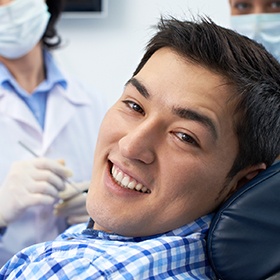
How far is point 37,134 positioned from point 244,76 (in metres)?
0.92

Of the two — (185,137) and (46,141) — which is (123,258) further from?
(46,141)

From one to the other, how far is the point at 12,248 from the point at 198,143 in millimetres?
900

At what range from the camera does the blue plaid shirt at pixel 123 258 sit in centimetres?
91

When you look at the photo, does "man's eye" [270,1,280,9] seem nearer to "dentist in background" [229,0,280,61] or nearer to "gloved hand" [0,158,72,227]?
"dentist in background" [229,0,280,61]

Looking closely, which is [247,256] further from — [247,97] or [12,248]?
[12,248]

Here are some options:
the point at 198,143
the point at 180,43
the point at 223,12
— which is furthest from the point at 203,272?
the point at 223,12

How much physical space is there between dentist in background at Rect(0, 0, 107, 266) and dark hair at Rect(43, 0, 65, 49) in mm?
52

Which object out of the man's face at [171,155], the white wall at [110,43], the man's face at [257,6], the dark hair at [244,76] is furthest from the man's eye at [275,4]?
the white wall at [110,43]

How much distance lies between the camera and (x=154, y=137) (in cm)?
101

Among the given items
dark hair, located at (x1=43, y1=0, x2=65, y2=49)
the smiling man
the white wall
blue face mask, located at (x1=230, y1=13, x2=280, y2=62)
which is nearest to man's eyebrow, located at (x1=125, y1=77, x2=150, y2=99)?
the smiling man

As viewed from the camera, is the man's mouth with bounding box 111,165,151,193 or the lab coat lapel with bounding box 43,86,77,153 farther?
the lab coat lapel with bounding box 43,86,77,153

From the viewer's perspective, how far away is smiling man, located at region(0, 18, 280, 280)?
1.00 metres

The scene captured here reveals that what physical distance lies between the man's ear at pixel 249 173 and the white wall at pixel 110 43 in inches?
52.1

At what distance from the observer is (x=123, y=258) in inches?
35.9
